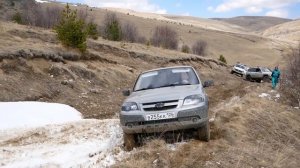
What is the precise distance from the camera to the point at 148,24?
401ft

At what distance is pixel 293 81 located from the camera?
831 inches

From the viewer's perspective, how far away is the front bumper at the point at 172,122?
8070 millimetres

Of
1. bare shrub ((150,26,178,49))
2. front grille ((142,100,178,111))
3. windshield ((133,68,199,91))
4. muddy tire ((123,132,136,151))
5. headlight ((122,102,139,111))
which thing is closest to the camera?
front grille ((142,100,178,111))

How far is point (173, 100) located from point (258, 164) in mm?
1935

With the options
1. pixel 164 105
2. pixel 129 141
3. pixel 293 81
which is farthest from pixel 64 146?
pixel 293 81

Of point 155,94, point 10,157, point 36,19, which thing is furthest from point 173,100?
point 36,19

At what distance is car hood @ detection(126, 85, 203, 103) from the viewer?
27.2 ft

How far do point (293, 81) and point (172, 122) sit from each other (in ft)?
48.1

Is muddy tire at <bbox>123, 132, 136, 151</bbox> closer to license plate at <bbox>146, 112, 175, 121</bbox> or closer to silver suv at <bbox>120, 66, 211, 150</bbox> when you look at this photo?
silver suv at <bbox>120, 66, 211, 150</bbox>

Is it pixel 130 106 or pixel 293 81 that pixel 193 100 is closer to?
pixel 130 106

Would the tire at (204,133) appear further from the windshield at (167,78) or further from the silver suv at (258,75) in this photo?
the silver suv at (258,75)

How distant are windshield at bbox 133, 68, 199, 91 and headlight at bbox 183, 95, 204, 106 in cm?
112

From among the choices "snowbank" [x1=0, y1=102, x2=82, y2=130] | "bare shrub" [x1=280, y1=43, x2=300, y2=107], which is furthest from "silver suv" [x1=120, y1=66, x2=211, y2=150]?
"bare shrub" [x1=280, y1=43, x2=300, y2=107]

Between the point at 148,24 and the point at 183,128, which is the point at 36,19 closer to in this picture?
the point at 183,128
